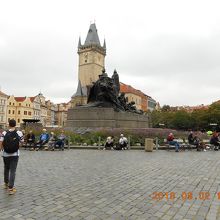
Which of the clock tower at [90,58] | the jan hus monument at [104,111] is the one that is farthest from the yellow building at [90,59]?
the jan hus monument at [104,111]

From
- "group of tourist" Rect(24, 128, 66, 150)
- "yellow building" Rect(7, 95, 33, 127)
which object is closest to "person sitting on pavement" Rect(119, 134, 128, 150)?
"group of tourist" Rect(24, 128, 66, 150)

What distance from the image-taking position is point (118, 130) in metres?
23.9

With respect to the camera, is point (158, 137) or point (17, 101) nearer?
point (158, 137)

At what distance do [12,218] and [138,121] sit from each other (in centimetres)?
2423

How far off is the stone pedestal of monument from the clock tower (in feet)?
311

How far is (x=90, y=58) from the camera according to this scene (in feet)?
404

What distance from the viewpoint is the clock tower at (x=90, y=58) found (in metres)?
123

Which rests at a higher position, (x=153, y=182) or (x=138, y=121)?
(x=138, y=121)

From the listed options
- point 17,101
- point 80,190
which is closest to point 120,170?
point 80,190

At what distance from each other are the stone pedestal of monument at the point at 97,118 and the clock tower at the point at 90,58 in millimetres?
94934

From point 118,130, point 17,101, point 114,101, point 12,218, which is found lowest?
point 12,218

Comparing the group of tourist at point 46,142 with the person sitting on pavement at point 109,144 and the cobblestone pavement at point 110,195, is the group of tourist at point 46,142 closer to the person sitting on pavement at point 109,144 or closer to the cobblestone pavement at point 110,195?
the person sitting on pavement at point 109,144

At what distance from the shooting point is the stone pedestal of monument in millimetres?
25906

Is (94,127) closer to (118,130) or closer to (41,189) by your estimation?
(118,130)
